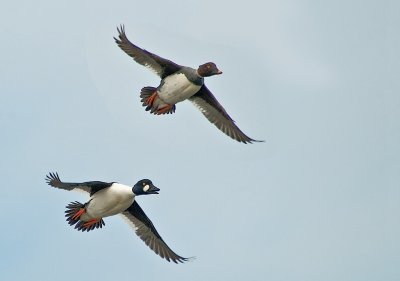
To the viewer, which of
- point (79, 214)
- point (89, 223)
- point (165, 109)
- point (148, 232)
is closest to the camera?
point (79, 214)

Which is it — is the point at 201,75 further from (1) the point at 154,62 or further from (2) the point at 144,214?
(2) the point at 144,214

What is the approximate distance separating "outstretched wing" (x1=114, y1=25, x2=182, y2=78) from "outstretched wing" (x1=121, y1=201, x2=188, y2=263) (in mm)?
3816

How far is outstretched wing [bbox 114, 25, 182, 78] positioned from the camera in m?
32.7

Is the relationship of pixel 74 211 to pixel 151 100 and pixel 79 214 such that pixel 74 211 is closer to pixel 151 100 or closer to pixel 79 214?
pixel 79 214

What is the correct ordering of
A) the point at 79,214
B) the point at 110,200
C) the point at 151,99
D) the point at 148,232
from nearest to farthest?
the point at 110,200, the point at 79,214, the point at 148,232, the point at 151,99

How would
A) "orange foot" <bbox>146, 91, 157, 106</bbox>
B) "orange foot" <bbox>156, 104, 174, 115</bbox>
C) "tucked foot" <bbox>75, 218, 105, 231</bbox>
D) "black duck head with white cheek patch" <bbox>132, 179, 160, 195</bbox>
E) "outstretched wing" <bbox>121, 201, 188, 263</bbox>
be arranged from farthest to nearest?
"orange foot" <bbox>156, 104, 174, 115</bbox> < "orange foot" <bbox>146, 91, 157, 106</bbox> < "outstretched wing" <bbox>121, 201, 188, 263</bbox> < "tucked foot" <bbox>75, 218, 105, 231</bbox> < "black duck head with white cheek patch" <bbox>132, 179, 160, 195</bbox>

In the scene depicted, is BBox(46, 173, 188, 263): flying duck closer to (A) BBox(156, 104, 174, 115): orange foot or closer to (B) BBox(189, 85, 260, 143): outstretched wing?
(A) BBox(156, 104, 174, 115): orange foot

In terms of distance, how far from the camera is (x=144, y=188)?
29.9 metres

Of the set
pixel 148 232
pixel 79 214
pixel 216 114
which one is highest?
pixel 216 114

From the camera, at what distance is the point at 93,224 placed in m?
31.4

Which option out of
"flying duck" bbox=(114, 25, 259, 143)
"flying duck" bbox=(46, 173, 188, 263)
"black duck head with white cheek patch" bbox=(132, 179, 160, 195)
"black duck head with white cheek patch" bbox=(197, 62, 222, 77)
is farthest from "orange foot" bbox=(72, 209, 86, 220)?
"black duck head with white cheek patch" bbox=(197, 62, 222, 77)

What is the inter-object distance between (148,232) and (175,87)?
13.3 ft

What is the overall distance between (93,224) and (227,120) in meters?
5.99

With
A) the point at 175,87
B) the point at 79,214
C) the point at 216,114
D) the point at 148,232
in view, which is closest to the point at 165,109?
the point at 175,87
